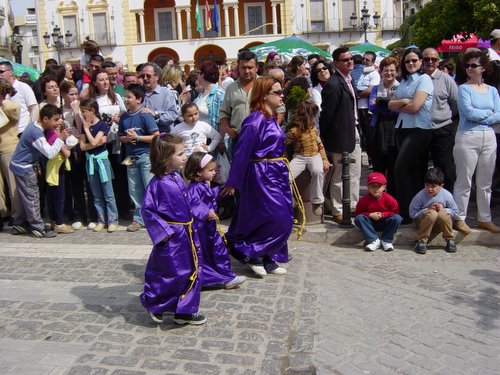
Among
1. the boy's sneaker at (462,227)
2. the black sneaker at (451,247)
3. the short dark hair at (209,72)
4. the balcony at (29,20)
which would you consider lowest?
the black sneaker at (451,247)

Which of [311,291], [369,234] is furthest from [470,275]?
[311,291]

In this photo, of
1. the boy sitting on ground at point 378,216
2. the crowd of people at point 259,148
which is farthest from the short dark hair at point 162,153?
the boy sitting on ground at point 378,216

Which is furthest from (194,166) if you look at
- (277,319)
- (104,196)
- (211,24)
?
(211,24)

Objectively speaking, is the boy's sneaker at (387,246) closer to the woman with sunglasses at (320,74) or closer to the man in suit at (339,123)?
the man in suit at (339,123)

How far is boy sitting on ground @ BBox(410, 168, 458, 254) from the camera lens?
698cm

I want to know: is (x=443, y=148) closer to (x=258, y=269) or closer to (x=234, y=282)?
(x=258, y=269)

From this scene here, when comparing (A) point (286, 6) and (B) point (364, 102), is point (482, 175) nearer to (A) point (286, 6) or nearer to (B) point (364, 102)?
(B) point (364, 102)

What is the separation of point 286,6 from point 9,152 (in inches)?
1623

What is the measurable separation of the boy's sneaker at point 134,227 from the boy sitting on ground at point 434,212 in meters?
3.71

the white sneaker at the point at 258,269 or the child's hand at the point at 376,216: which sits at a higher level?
the child's hand at the point at 376,216

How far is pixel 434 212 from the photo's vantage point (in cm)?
698

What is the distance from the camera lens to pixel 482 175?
23.6ft

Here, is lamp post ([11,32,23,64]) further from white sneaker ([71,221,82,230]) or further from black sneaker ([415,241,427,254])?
black sneaker ([415,241,427,254])

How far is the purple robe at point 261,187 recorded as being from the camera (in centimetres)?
578
